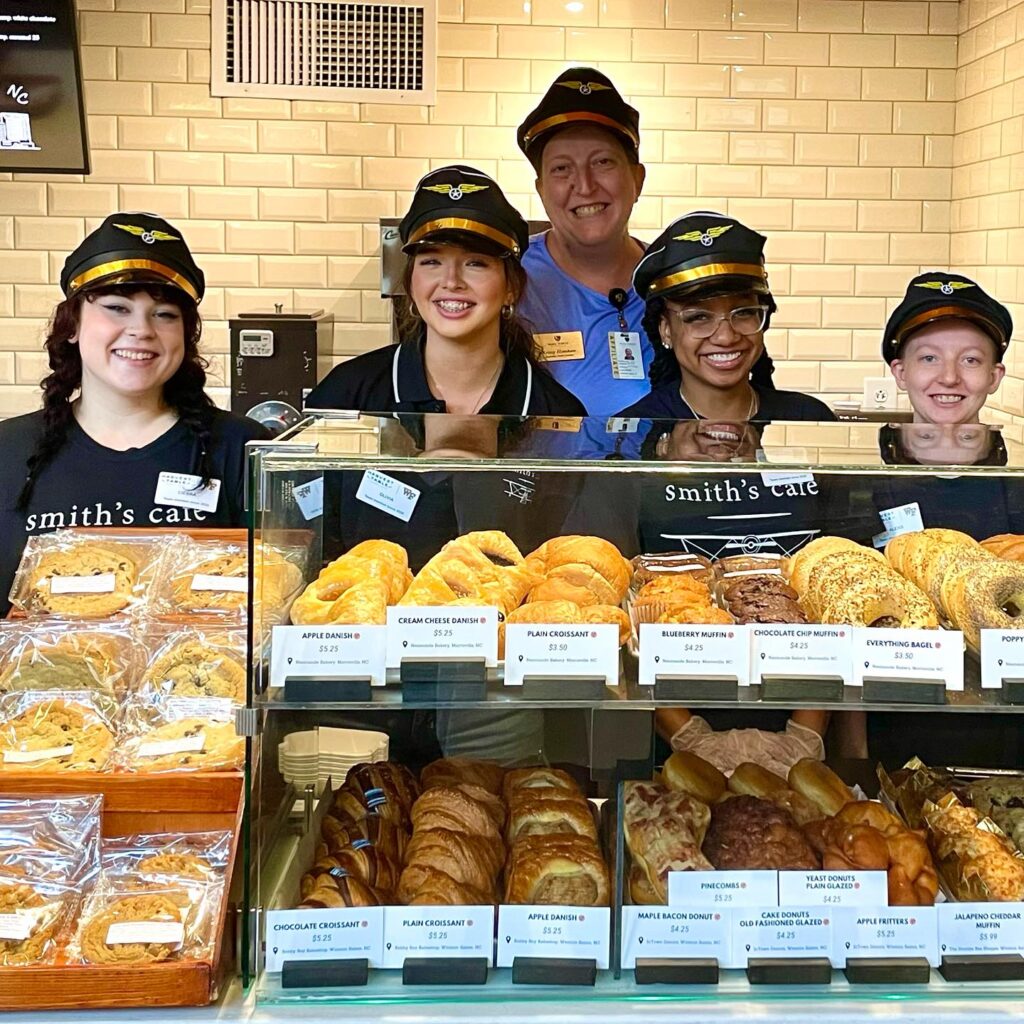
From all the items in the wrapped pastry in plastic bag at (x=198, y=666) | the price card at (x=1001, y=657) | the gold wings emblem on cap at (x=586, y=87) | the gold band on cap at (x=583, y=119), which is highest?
the gold wings emblem on cap at (x=586, y=87)

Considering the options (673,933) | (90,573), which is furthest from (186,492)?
(673,933)

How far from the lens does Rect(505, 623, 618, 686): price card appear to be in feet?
4.20

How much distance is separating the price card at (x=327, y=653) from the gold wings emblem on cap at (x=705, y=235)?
1.29 meters

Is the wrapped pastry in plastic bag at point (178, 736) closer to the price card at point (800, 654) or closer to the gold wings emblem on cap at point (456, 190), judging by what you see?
the price card at point (800, 654)

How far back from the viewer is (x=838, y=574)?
1.42 m

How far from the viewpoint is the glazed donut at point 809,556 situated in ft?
4.76

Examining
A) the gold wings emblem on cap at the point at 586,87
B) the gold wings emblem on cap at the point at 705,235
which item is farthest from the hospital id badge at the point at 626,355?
the gold wings emblem on cap at the point at 705,235

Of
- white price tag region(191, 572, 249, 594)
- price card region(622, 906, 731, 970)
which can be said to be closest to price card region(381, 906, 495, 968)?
price card region(622, 906, 731, 970)

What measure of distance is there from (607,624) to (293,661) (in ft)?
1.08

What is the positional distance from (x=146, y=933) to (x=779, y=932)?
646mm

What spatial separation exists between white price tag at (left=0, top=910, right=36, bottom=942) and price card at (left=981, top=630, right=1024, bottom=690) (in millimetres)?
1008

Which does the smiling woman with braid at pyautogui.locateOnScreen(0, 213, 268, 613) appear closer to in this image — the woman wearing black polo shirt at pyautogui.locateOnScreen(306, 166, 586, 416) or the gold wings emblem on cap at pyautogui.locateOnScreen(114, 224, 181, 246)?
the gold wings emblem on cap at pyautogui.locateOnScreen(114, 224, 181, 246)

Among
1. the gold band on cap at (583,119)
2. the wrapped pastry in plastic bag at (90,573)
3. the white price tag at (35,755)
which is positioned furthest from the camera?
the gold band on cap at (583,119)

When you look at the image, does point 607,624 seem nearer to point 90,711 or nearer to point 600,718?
point 600,718
